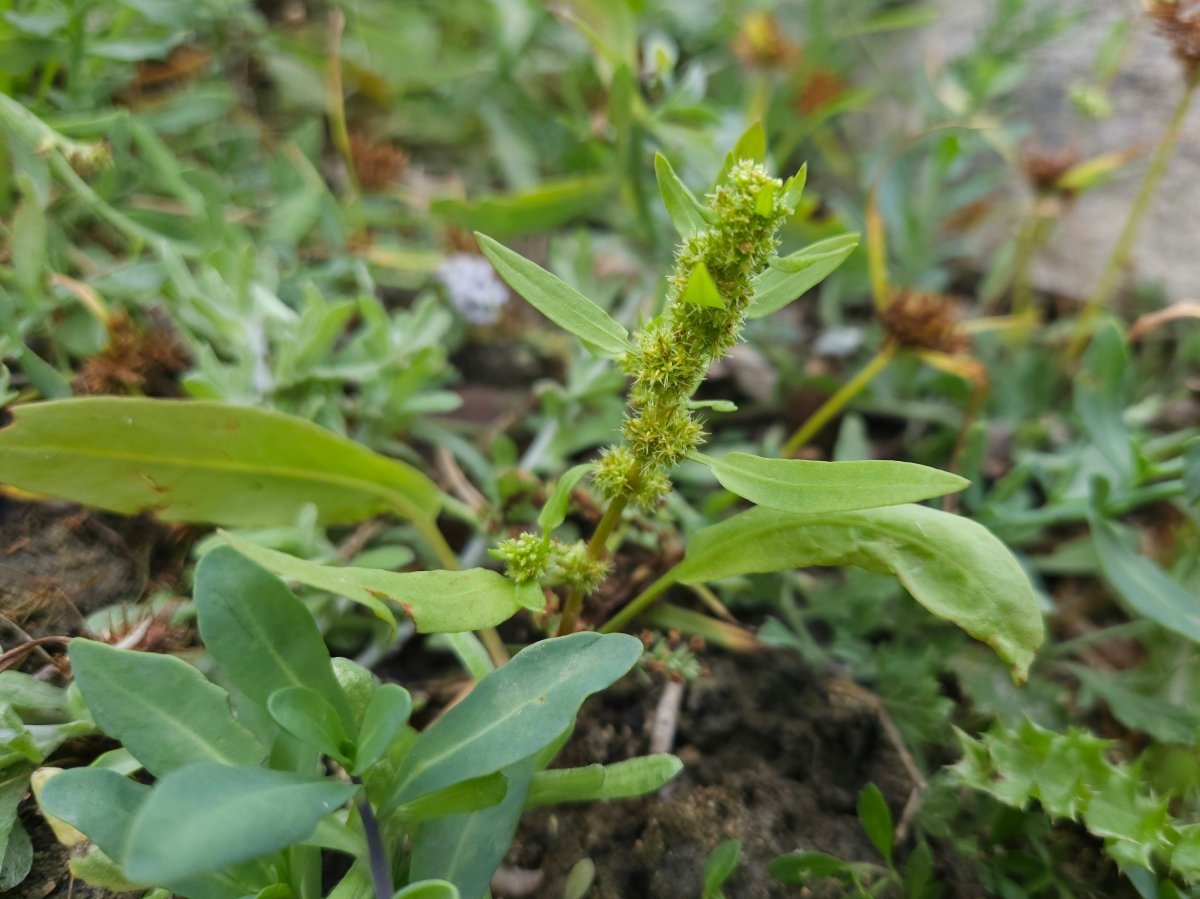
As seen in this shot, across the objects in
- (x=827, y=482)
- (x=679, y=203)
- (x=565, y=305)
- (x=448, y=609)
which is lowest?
(x=448, y=609)

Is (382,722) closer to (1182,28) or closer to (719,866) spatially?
(719,866)

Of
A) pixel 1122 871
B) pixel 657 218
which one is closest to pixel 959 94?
pixel 657 218

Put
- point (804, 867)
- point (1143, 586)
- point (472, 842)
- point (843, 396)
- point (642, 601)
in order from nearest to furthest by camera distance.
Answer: point (472, 842)
point (804, 867)
point (642, 601)
point (1143, 586)
point (843, 396)

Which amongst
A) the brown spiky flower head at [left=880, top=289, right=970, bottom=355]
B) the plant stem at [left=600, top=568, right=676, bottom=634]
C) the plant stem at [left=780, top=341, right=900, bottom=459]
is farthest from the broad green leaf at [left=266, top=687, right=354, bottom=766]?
the brown spiky flower head at [left=880, top=289, right=970, bottom=355]

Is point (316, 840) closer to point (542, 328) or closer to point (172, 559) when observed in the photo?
point (172, 559)

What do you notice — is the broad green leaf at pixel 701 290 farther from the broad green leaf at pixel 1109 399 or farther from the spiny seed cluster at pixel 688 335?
the broad green leaf at pixel 1109 399

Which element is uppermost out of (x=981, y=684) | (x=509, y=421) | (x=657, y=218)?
(x=657, y=218)

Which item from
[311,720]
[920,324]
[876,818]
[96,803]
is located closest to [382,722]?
[311,720]

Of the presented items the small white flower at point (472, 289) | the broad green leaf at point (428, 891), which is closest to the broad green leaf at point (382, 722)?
the broad green leaf at point (428, 891)
